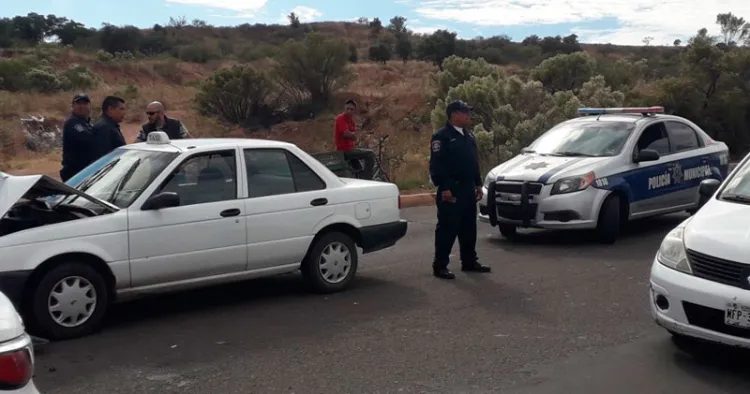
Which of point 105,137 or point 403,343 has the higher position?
point 105,137

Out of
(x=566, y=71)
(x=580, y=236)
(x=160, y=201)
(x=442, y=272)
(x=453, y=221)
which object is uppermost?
(x=566, y=71)

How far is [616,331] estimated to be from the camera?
6949mm

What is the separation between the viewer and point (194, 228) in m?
7.32

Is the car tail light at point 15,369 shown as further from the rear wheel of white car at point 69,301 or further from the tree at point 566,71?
the tree at point 566,71

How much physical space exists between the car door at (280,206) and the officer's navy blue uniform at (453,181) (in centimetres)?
133

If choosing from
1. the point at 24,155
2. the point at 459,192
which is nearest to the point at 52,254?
the point at 459,192

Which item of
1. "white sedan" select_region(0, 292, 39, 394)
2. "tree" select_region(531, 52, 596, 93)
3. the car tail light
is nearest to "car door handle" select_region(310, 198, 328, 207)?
"white sedan" select_region(0, 292, 39, 394)

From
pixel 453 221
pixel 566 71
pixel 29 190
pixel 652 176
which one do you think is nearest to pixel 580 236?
pixel 652 176

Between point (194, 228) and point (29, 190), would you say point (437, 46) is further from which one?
point (29, 190)

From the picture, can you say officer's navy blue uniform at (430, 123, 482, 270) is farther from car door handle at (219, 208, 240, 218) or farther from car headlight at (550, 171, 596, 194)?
car door handle at (219, 208, 240, 218)

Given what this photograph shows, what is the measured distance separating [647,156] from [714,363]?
18.0 ft

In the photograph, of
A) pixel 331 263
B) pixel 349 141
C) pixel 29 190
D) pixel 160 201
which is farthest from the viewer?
pixel 349 141

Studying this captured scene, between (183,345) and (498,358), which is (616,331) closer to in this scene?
(498,358)

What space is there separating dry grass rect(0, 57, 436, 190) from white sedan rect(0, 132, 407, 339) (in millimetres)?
8573
